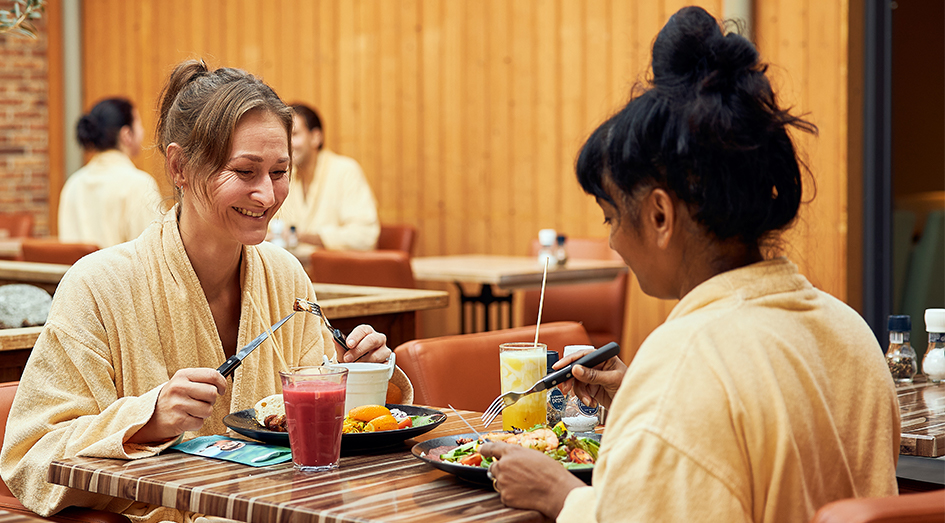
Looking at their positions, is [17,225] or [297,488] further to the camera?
[17,225]

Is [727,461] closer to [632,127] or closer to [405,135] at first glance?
[632,127]

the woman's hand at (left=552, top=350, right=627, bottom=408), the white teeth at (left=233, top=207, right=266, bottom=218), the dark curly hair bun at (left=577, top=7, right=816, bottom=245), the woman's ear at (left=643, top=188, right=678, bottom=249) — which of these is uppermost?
the dark curly hair bun at (left=577, top=7, right=816, bottom=245)

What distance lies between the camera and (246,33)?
315 inches

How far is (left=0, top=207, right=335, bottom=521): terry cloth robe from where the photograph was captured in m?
1.65

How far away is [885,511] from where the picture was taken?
38.4 inches

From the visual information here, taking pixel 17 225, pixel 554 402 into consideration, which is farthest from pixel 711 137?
pixel 17 225

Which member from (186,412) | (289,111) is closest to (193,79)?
(289,111)

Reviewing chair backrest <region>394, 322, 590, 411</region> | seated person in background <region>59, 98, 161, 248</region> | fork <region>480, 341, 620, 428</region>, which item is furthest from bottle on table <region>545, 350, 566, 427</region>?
seated person in background <region>59, 98, 161, 248</region>

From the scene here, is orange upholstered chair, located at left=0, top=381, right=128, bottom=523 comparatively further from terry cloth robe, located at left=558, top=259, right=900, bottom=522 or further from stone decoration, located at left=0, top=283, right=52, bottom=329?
stone decoration, located at left=0, top=283, right=52, bottom=329

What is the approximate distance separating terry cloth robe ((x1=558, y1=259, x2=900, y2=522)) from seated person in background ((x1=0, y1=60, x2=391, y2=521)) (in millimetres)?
718

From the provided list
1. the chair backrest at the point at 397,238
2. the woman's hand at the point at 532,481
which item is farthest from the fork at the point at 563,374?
the chair backrest at the point at 397,238

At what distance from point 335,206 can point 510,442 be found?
4.82 meters

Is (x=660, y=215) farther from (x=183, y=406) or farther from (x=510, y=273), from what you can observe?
(x=510, y=273)

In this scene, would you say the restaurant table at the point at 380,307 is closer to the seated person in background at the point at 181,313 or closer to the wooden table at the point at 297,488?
the seated person in background at the point at 181,313
